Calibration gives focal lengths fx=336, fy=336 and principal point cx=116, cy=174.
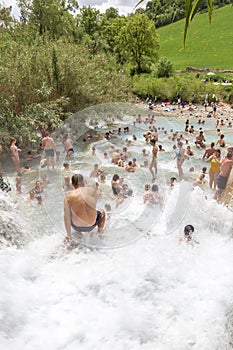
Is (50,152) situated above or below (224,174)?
above

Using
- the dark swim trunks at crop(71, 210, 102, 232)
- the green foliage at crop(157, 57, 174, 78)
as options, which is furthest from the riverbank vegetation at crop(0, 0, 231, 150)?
the green foliage at crop(157, 57, 174, 78)

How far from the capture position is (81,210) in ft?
Answer: 18.5

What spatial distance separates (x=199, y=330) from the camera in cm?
427

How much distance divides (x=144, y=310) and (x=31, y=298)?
1.59 m

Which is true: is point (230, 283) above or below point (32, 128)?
below

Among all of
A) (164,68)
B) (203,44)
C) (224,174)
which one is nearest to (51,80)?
(224,174)

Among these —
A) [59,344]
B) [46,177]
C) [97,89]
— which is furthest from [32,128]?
[59,344]

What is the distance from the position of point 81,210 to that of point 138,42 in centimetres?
3932

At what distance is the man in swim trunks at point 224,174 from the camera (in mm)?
9047

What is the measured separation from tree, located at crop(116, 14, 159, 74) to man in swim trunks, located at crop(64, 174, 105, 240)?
38.5 meters

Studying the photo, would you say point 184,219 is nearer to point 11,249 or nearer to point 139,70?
point 11,249

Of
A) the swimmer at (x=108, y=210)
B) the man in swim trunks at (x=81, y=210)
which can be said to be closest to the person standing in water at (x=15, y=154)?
the swimmer at (x=108, y=210)

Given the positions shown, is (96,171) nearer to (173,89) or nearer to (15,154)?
(15,154)

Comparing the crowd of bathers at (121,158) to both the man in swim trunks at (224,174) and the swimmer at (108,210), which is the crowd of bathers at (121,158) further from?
the swimmer at (108,210)
